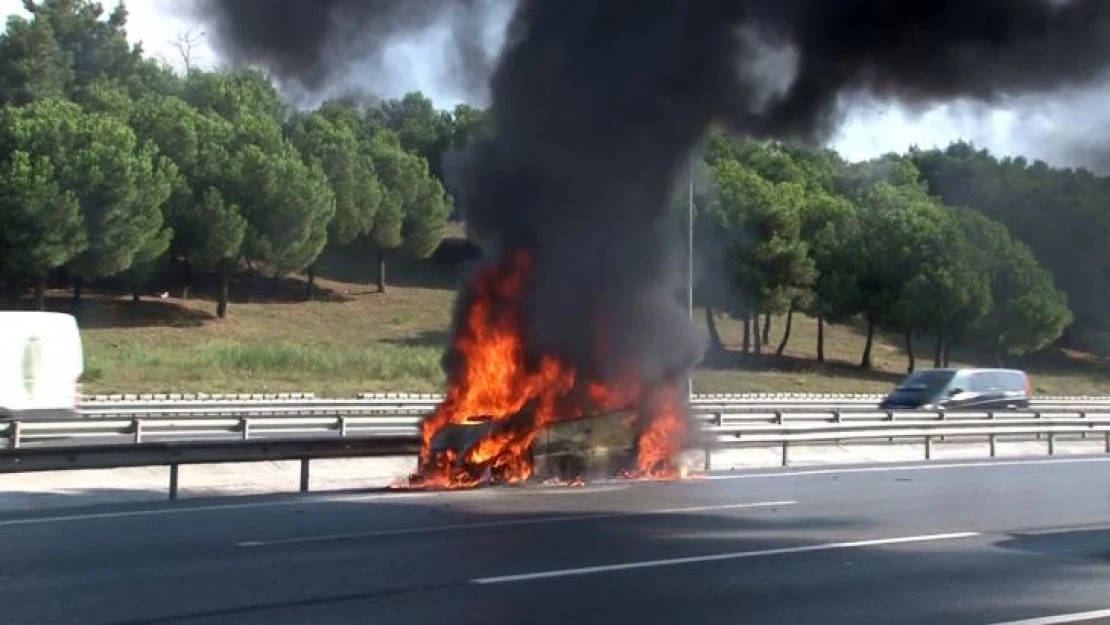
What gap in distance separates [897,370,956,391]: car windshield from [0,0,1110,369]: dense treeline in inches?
720

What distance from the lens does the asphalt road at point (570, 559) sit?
10375mm

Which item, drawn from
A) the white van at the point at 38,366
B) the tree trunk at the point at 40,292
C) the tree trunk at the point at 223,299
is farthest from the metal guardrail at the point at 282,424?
the tree trunk at the point at 223,299

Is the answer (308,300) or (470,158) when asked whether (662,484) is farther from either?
(308,300)

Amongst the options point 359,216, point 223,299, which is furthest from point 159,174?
point 359,216

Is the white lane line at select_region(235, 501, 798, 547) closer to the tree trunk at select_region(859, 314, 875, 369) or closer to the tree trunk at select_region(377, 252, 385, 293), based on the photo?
the tree trunk at select_region(859, 314, 875, 369)

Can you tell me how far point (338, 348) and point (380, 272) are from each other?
56.0 ft

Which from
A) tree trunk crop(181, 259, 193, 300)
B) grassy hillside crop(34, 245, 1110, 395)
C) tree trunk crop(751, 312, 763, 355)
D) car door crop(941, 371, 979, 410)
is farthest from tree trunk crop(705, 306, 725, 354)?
car door crop(941, 371, 979, 410)

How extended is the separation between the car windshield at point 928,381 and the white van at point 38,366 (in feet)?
68.4

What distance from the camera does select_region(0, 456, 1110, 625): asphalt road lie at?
1038 cm

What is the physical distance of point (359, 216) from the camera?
244ft

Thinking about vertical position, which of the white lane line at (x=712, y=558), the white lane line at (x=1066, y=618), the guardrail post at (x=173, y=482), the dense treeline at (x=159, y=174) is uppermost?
the dense treeline at (x=159, y=174)

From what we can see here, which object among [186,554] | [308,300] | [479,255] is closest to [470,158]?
[479,255]

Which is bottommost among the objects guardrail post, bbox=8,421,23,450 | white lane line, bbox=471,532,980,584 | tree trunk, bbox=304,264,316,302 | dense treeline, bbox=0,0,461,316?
white lane line, bbox=471,532,980,584

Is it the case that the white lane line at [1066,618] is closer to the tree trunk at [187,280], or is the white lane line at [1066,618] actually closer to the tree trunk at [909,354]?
the tree trunk at [909,354]
